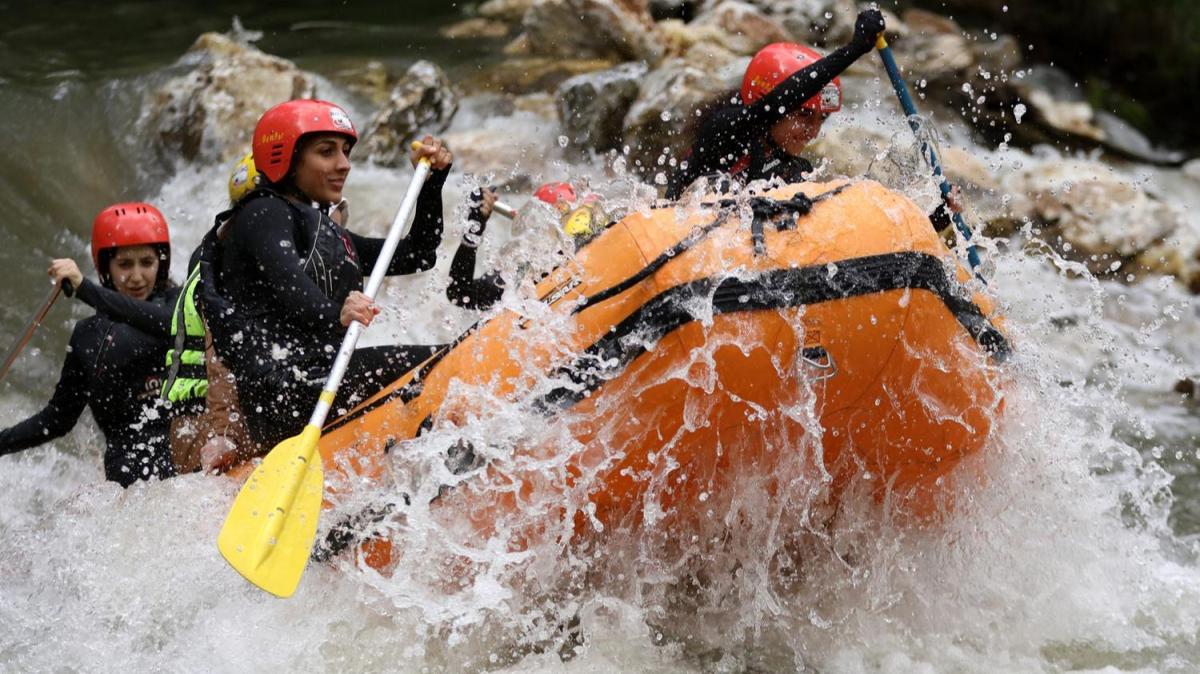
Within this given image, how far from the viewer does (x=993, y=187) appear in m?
8.85

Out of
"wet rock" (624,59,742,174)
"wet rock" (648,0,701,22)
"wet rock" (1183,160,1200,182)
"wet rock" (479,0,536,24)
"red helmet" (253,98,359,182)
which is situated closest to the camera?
"red helmet" (253,98,359,182)

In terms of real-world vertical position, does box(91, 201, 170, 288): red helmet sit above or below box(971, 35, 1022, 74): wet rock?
above

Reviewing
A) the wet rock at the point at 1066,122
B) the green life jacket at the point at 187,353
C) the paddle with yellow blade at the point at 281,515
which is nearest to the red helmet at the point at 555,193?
the green life jacket at the point at 187,353

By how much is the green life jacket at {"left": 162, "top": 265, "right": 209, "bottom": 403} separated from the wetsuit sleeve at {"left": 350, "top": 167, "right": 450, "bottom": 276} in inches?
24.9

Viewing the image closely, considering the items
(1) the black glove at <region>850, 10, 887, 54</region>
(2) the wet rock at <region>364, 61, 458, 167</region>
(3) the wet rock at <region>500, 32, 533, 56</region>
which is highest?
(1) the black glove at <region>850, 10, 887, 54</region>

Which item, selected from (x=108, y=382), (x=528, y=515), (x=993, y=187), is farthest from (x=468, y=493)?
(x=993, y=187)

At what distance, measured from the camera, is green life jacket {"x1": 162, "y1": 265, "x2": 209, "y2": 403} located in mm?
4723

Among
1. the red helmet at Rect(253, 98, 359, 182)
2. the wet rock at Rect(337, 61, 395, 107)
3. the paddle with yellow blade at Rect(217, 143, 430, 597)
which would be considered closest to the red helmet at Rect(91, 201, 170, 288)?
the red helmet at Rect(253, 98, 359, 182)

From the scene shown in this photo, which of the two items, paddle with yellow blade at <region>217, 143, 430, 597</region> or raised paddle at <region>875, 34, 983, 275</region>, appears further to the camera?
raised paddle at <region>875, 34, 983, 275</region>

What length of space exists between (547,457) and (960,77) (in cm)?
745

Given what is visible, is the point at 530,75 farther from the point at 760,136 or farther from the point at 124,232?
the point at 760,136

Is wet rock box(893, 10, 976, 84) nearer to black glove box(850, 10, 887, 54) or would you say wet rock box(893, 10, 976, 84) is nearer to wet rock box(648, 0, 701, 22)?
wet rock box(648, 0, 701, 22)

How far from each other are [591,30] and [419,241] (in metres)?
5.83

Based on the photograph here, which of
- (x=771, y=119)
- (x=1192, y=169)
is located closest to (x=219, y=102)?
(x=771, y=119)
